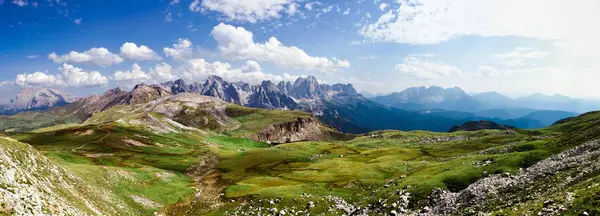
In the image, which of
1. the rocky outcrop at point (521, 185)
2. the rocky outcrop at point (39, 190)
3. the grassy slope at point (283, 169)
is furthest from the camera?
the grassy slope at point (283, 169)

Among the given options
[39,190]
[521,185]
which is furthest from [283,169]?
[39,190]

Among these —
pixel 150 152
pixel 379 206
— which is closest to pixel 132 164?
pixel 150 152

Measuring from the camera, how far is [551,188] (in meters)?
37.4

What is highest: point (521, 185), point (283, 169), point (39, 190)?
point (39, 190)

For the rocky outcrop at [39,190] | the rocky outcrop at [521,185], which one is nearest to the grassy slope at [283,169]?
the rocky outcrop at [521,185]

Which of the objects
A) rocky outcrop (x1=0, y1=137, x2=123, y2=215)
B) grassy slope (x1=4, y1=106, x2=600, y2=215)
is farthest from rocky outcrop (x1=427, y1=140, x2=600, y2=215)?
rocky outcrop (x1=0, y1=137, x2=123, y2=215)

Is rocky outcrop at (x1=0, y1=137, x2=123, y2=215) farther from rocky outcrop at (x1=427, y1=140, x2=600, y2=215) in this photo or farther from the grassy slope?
rocky outcrop at (x1=427, y1=140, x2=600, y2=215)

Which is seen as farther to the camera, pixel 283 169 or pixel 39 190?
pixel 283 169

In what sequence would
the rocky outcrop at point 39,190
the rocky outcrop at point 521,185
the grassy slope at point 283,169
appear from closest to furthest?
the rocky outcrop at point 39,190 < the rocky outcrop at point 521,185 < the grassy slope at point 283,169

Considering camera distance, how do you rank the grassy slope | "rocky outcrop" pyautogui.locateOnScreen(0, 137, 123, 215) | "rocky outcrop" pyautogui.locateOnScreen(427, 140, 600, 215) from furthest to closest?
the grassy slope < "rocky outcrop" pyautogui.locateOnScreen(427, 140, 600, 215) < "rocky outcrop" pyautogui.locateOnScreen(0, 137, 123, 215)

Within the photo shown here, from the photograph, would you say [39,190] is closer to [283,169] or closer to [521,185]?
[521,185]

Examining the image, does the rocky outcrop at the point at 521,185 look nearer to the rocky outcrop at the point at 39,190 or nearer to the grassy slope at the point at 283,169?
A: the grassy slope at the point at 283,169

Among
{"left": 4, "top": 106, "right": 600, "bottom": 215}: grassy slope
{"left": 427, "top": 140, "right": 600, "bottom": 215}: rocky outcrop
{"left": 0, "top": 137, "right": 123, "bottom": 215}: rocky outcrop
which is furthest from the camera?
{"left": 4, "top": 106, "right": 600, "bottom": 215}: grassy slope

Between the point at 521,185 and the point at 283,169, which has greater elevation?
the point at 521,185
